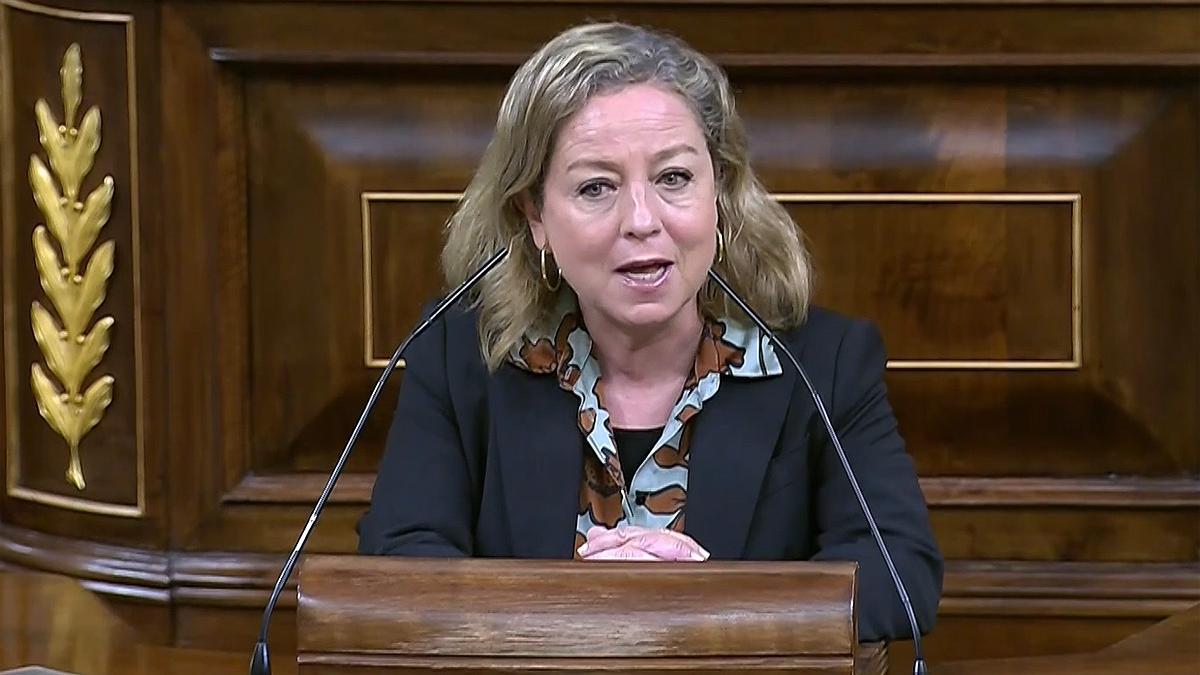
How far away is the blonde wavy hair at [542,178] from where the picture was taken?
220cm

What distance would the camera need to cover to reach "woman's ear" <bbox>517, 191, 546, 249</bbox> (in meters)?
2.30

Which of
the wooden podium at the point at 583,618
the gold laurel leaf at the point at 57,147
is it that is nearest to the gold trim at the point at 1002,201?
the gold laurel leaf at the point at 57,147

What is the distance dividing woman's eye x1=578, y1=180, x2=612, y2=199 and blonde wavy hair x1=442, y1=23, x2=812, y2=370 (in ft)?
0.25

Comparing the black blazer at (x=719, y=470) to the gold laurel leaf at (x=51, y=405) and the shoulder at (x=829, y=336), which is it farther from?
the gold laurel leaf at (x=51, y=405)

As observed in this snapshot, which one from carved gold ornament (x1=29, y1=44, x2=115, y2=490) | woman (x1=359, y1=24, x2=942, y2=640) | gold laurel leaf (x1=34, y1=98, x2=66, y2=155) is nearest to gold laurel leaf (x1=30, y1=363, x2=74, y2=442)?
carved gold ornament (x1=29, y1=44, x2=115, y2=490)

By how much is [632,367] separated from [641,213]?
27 cm

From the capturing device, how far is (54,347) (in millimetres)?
3225

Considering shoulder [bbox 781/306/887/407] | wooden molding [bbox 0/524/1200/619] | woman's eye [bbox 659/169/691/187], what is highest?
woman's eye [bbox 659/169/691/187]

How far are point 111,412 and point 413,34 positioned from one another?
0.73m

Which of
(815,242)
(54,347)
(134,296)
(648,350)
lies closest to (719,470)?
(648,350)

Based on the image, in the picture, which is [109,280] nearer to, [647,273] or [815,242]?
[815,242]

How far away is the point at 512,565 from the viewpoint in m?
1.64

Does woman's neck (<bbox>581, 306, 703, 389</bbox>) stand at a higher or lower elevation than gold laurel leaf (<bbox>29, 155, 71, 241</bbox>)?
lower

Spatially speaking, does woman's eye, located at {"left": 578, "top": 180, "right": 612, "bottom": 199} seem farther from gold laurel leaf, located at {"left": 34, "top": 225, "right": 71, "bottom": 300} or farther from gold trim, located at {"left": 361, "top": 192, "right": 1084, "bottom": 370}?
gold laurel leaf, located at {"left": 34, "top": 225, "right": 71, "bottom": 300}
